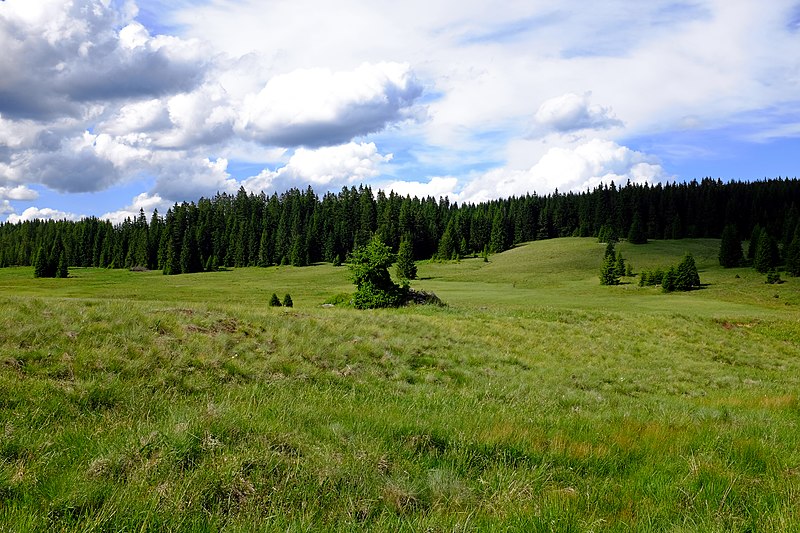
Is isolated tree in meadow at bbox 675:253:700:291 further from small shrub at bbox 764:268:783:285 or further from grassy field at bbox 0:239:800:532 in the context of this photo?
grassy field at bbox 0:239:800:532

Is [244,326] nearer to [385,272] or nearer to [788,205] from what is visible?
[385,272]

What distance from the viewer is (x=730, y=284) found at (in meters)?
71.8

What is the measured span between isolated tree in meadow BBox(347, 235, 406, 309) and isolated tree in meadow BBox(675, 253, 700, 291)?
49.2 metres

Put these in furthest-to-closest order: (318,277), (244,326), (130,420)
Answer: (318,277) < (244,326) < (130,420)

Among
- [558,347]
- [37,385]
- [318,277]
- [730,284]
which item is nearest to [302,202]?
[318,277]

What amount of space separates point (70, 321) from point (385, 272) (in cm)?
2687

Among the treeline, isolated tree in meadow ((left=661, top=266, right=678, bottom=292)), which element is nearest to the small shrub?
isolated tree in meadow ((left=661, top=266, right=678, bottom=292))

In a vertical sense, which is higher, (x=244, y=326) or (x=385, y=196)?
(x=385, y=196)

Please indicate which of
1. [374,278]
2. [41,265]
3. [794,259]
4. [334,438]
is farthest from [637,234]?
[41,265]

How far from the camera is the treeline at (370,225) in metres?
131

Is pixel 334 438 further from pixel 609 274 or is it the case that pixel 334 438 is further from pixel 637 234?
pixel 637 234

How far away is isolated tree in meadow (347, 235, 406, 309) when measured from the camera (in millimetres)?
36750

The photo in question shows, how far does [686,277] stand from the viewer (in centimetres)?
6856

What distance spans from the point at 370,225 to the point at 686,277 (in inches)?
3433
